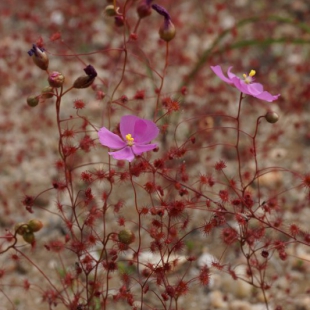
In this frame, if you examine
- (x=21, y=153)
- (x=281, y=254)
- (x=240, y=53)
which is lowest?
(x=281, y=254)

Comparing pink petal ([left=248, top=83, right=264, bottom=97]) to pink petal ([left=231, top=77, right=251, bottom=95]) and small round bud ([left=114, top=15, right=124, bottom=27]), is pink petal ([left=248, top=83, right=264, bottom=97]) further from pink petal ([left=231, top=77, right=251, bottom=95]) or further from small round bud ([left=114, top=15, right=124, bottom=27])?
small round bud ([left=114, top=15, right=124, bottom=27])

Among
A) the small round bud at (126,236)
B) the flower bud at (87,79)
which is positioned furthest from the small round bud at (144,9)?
the small round bud at (126,236)

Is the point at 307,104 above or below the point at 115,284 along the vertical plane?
above

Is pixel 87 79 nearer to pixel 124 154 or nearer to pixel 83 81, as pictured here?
pixel 83 81

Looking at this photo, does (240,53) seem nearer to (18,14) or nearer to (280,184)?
(280,184)

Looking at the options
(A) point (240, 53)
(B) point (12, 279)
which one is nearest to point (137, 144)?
(B) point (12, 279)

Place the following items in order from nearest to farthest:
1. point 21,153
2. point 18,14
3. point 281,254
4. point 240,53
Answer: point 281,254, point 21,153, point 240,53, point 18,14

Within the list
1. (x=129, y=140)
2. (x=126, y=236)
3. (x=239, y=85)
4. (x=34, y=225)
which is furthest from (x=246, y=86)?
(x=34, y=225)

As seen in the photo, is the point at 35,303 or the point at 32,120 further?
the point at 32,120
